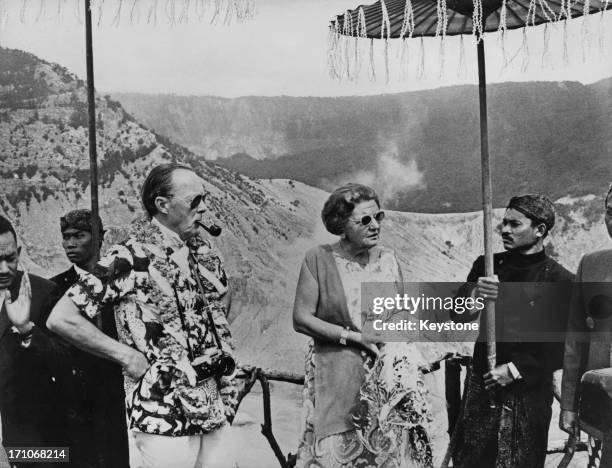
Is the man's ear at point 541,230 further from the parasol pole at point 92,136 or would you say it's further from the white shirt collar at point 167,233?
the parasol pole at point 92,136

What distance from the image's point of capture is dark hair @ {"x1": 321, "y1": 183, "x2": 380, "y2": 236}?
445 cm

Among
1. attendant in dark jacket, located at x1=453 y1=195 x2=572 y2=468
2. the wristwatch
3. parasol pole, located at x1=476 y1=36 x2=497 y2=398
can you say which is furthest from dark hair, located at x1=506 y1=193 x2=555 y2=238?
the wristwatch

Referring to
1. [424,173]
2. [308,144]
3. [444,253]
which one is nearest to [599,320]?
[444,253]

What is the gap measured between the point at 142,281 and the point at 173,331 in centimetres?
29

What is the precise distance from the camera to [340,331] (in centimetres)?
433

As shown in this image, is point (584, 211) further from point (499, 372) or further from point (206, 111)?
point (206, 111)

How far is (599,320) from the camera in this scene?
4.55 meters

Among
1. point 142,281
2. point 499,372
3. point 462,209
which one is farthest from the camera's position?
point 462,209

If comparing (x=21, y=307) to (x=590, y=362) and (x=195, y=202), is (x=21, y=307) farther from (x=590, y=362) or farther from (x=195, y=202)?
(x=590, y=362)

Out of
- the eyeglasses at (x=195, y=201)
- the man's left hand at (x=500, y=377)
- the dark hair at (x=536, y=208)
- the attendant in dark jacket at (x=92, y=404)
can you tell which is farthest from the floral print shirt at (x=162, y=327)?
the dark hair at (x=536, y=208)

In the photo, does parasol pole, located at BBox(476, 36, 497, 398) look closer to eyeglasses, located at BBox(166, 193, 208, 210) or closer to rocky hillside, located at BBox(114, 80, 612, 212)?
rocky hillside, located at BBox(114, 80, 612, 212)

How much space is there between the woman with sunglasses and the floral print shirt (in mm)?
558

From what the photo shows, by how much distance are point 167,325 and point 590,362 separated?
2.29 meters

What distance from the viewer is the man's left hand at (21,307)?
468 centimetres
